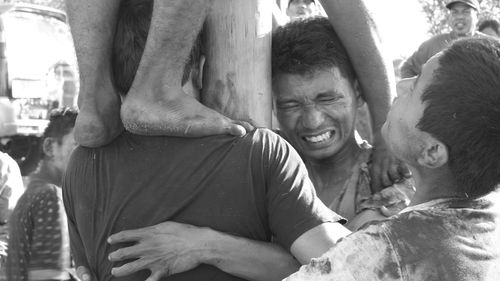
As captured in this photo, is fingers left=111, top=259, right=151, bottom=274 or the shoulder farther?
the shoulder

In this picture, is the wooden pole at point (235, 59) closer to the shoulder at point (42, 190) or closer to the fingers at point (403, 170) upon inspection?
the fingers at point (403, 170)

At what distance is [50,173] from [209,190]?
261cm

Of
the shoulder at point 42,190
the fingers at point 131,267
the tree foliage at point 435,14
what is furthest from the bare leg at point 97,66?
the tree foliage at point 435,14

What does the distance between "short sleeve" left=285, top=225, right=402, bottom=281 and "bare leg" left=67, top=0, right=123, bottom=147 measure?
2.56 ft

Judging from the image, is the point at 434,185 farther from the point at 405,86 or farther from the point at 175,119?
the point at 175,119

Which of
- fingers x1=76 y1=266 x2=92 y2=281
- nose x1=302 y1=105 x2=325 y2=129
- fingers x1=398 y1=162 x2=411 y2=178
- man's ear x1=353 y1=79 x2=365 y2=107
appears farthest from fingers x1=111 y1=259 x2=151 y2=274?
man's ear x1=353 y1=79 x2=365 y2=107

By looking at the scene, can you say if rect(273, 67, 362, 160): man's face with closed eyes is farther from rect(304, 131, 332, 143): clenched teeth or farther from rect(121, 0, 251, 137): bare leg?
Result: rect(121, 0, 251, 137): bare leg

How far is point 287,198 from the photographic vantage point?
1.94 metres

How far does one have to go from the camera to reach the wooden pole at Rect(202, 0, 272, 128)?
86.5 inches

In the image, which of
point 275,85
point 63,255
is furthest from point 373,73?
point 63,255

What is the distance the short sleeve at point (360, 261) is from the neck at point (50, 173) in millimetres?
2908

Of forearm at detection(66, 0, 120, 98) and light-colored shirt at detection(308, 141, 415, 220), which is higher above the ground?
Answer: forearm at detection(66, 0, 120, 98)

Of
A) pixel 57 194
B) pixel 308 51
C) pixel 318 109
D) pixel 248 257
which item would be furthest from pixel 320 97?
pixel 57 194

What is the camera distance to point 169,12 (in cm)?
198
